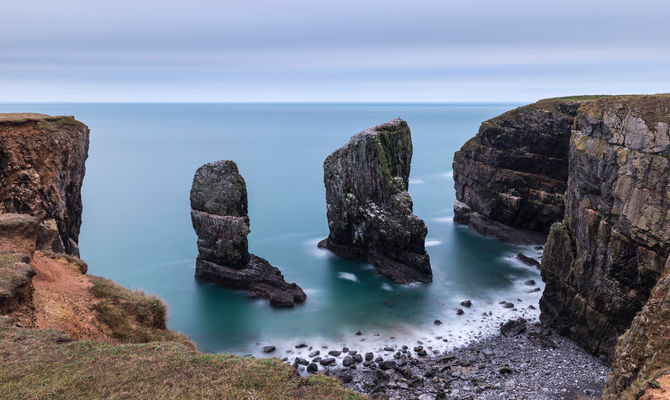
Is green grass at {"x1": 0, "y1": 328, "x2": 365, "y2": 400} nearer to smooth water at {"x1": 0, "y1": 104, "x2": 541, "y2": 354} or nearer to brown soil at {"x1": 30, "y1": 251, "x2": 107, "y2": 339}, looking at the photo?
brown soil at {"x1": 30, "y1": 251, "x2": 107, "y2": 339}

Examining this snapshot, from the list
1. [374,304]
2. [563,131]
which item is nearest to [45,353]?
[374,304]

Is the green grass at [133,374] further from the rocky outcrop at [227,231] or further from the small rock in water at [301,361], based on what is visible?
the rocky outcrop at [227,231]

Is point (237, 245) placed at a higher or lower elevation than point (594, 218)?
lower

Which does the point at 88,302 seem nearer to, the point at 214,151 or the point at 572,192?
the point at 572,192

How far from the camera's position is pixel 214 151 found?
6826 inches

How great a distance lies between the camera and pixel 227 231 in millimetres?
51406

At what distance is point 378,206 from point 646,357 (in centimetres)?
4340

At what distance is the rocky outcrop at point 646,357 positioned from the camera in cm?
1488

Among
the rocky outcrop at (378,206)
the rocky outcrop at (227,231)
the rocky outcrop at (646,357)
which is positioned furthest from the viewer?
the rocky outcrop at (378,206)

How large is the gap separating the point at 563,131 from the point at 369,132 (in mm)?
29916

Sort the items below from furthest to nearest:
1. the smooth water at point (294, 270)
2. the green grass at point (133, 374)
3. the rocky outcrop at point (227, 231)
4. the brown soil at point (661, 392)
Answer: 1. the rocky outcrop at point (227, 231)
2. the smooth water at point (294, 270)
3. the green grass at point (133, 374)
4. the brown soil at point (661, 392)

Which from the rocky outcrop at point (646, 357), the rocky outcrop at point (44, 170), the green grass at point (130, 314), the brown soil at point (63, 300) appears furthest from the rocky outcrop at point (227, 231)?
the rocky outcrop at point (646, 357)

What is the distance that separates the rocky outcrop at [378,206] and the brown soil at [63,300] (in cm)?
3756

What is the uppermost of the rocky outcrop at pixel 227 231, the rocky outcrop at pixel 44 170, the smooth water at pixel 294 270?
the rocky outcrop at pixel 44 170
